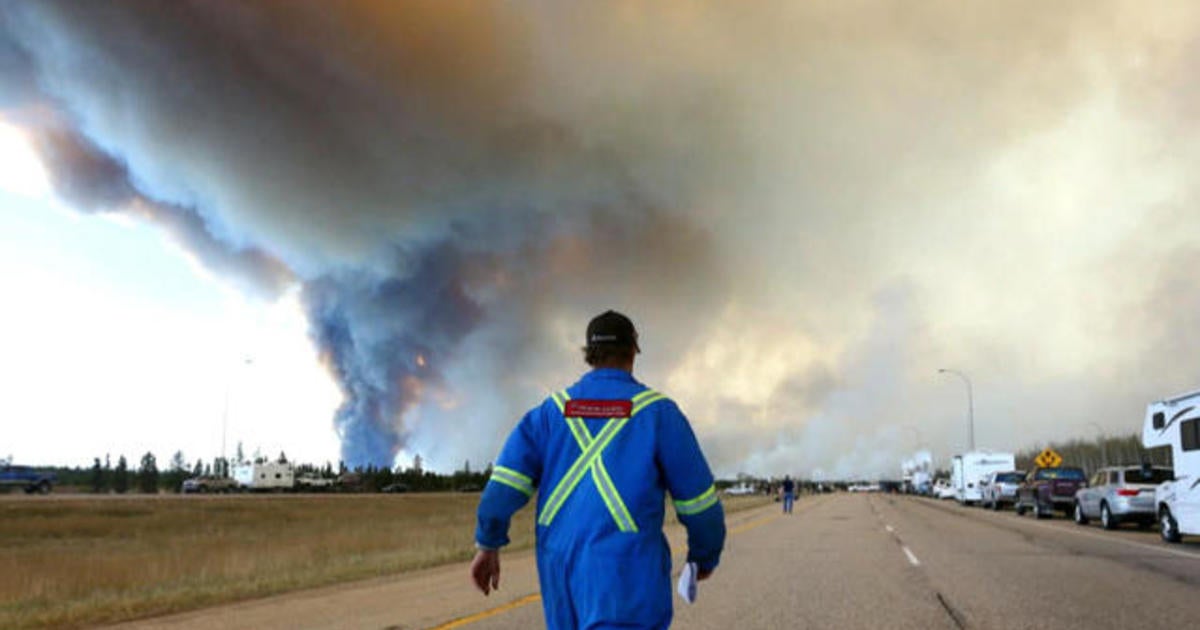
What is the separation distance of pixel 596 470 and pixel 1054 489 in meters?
38.9

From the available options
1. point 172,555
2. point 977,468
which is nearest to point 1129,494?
point 172,555

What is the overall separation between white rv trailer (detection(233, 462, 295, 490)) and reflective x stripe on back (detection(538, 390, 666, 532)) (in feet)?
315

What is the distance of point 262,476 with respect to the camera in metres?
93.9

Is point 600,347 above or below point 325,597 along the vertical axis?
above

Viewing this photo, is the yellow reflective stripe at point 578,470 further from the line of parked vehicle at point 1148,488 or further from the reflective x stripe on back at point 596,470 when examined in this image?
the line of parked vehicle at point 1148,488

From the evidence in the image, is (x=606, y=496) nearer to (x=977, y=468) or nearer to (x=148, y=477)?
(x=977, y=468)

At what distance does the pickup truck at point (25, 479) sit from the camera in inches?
2822

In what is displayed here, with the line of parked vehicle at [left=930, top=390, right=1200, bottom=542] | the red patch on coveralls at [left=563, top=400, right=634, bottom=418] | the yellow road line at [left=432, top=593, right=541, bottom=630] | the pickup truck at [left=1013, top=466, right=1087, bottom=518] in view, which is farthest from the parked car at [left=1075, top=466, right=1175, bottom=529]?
the red patch on coveralls at [left=563, top=400, right=634, bottom=418]

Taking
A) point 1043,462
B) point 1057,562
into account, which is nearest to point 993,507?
Result: point 1043,462

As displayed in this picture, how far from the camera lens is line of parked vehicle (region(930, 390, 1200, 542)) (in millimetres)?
20500

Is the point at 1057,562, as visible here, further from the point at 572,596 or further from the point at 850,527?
the point at 572,596

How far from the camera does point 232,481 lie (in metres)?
97.5

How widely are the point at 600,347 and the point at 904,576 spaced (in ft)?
39.1

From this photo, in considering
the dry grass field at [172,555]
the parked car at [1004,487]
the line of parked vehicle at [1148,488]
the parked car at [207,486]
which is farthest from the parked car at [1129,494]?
the parked car at [207,486]
